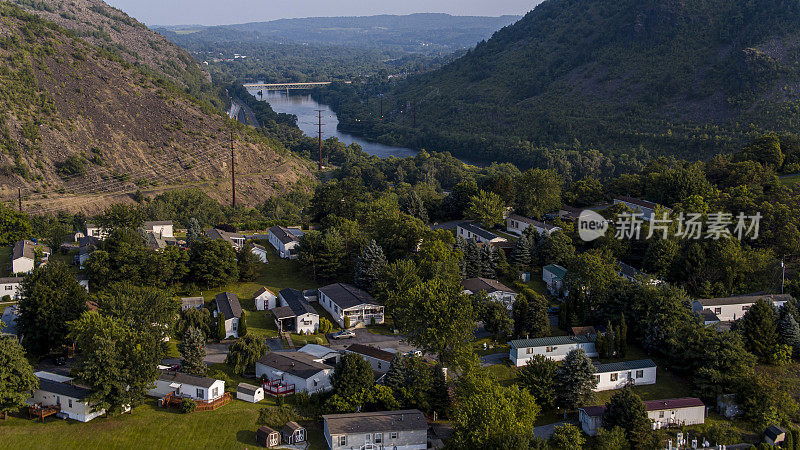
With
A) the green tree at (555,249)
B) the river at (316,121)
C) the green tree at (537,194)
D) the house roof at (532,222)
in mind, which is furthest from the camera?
the river at (316,121)

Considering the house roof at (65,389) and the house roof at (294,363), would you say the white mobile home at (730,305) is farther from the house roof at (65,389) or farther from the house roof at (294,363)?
the house roof at (65,389)

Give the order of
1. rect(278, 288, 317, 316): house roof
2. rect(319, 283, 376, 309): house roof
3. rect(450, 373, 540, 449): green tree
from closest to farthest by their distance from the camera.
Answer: rect(450, 373, 540, 449): green tree
rect(278, 288, 317, 316): house roof
rect(319, 283, 376, 309): house roof

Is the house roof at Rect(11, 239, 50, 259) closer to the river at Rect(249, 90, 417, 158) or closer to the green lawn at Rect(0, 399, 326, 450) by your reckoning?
the green lawn at Rect(0, 399, 326, 450)

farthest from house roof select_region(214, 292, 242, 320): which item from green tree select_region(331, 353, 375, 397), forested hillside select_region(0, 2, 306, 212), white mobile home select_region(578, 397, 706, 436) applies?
forested hillside select_region(0, 2, 306, 212)

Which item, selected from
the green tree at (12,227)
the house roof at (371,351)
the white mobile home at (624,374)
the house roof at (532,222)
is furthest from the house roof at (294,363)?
the green tree at (12,227)

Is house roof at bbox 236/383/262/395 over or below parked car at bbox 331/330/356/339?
over

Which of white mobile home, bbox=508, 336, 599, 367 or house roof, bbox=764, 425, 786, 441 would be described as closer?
house roof, bbox=764, 425, 786, 441
